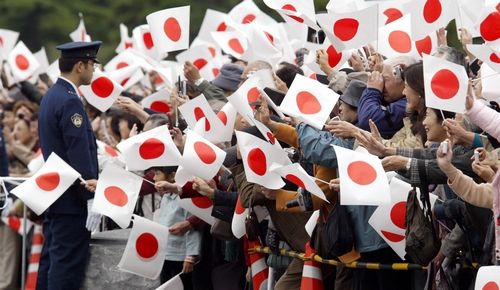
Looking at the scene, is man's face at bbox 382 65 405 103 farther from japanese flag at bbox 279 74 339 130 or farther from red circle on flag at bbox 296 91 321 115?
red circle on flag at bbox 296 91 321 115

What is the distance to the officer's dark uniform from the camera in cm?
1138

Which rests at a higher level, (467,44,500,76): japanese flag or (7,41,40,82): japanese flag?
(467,44,500,76): japanese flag

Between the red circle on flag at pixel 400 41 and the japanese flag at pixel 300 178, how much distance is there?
6.15 feet

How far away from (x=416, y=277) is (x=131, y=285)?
9.98ft

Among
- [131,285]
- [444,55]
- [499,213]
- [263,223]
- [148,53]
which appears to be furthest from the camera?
[148,53]

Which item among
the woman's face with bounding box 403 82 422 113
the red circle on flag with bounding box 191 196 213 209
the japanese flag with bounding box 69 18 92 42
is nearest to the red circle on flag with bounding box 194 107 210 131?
the red circle on flag with bounding box 191 196 213 209

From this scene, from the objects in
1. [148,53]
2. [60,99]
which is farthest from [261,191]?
[148,53]

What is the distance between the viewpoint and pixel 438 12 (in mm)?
9992

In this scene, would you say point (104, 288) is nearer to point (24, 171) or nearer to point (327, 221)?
point (327, 221)

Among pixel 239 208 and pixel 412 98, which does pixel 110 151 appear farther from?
pixel 412 98

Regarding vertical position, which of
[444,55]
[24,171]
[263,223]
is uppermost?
[444,55]

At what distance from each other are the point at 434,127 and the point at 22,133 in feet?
25.2

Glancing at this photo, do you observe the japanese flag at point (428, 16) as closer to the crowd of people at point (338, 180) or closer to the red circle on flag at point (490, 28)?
the crowd of people at point (338, 180)

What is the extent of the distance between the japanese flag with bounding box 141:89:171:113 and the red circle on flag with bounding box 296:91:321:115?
13.5 feet
